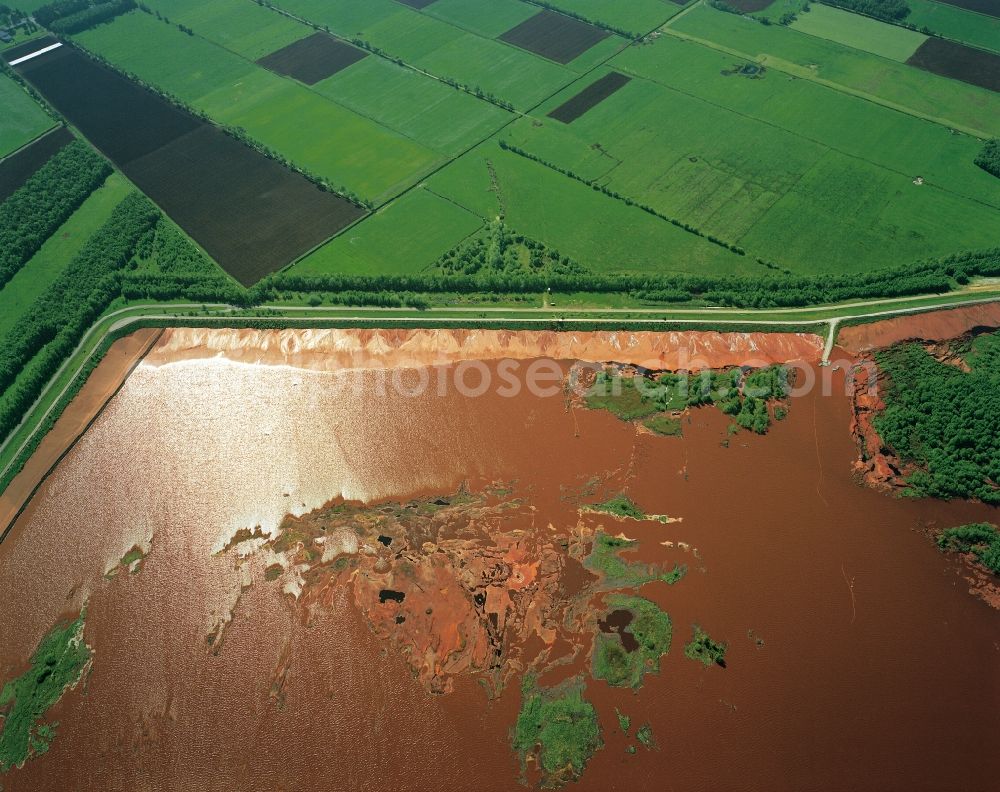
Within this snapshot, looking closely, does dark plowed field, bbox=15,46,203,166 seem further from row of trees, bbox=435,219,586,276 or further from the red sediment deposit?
the red sediment deposit

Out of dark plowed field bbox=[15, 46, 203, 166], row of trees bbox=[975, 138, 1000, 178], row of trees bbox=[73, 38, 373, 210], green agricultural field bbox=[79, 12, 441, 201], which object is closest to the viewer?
row of trees bbox=[975, 138, 1000, 178]

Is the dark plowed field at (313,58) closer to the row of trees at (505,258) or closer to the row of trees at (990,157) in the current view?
the row of trees at (505,258)

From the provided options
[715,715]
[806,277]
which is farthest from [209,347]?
[806,277]

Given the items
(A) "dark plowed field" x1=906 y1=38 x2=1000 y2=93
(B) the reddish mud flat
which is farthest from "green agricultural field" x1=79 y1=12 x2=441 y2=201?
(A) "dark plowed field" x1=906 y1=38 x2=1000 y2=93

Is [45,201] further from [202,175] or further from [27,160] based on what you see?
[202,175]

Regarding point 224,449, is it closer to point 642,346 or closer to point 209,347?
point 209,347

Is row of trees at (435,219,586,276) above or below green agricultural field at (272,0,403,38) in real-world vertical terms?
below

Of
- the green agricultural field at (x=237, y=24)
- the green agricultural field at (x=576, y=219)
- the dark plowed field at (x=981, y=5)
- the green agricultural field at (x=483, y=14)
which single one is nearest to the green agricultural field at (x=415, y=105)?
the green agricultural field at (x=576, y=219)

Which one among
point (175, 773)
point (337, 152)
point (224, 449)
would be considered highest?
point (337, 152)
